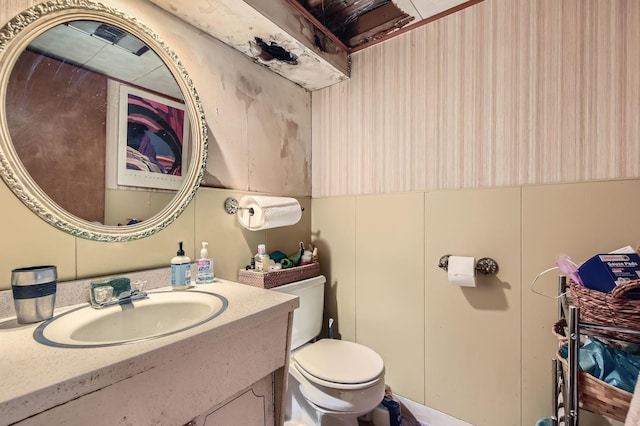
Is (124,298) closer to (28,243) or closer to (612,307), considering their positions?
(28,243)

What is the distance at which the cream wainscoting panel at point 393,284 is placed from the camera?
1.54 meters

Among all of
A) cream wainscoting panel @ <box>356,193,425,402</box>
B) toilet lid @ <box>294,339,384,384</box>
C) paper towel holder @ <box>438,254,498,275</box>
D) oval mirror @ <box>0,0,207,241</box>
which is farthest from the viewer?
cream wainscoting panel @ <box>356,193,425,402</box>

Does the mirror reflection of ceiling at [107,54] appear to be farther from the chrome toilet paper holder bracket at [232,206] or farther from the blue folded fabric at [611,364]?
the blue folded fabric at [611,364]

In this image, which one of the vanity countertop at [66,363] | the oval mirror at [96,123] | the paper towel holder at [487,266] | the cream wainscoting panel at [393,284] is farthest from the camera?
the cream wainscoting panel at [393,284]

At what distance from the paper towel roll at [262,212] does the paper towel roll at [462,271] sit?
878 millimetres

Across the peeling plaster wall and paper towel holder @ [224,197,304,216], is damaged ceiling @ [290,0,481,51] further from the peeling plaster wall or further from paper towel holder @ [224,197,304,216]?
paper towel holder @ [224,197,304,216]

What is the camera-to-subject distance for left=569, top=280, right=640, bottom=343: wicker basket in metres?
0.78

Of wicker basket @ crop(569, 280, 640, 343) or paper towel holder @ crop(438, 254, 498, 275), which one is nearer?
wicker basket @ crop(569, 280, 640, 343)

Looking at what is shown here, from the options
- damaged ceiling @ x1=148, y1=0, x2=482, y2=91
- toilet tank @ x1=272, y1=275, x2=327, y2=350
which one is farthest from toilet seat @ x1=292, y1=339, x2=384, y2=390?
damaged ceiling @ x1=148, y1=0, x2=482, y2=91

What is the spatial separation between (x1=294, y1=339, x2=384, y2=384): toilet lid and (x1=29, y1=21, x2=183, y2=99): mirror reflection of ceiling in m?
1.35

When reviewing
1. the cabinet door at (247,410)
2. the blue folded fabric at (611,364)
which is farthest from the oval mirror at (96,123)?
the blue folded fabric at (611,364)

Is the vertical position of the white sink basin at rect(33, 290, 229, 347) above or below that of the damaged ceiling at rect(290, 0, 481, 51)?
below

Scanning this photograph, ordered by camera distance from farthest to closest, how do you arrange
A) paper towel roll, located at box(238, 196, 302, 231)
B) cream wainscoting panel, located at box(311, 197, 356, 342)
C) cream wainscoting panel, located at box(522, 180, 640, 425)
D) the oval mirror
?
1. cream wainscoting panel, located at box(311, 197, 356, 342)
2. paper towel roll, located at box(238, 196, 302, 231)
3. cream wainscoting panel, located at box(522, 180, 640, 425)
4. the oval mirror

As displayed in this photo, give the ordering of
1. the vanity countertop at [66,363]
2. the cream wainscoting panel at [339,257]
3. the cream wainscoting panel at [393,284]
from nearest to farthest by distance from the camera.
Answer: the vanity countertop at [66,363] → the cream wainscoting panel at [393,284] → the cream wainscoting panel at [339,257]
